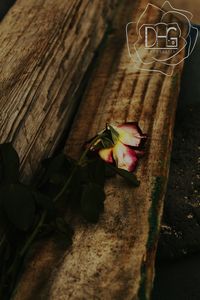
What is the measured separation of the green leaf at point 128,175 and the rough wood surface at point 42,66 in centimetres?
32

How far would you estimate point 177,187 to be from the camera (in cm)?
196

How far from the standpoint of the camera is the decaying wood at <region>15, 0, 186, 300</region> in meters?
1.33

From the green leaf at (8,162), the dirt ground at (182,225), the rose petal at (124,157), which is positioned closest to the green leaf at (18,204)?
the green leaf at (8,162)

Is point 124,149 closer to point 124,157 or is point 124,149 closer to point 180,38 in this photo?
point 124,157

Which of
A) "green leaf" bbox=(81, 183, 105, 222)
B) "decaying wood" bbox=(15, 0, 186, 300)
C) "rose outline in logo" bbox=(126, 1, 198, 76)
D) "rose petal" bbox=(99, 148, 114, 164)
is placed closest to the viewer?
"decaying wood" bbox=(15, 0, 186, 300)

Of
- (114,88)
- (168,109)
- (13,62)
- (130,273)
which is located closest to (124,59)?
(114,88)

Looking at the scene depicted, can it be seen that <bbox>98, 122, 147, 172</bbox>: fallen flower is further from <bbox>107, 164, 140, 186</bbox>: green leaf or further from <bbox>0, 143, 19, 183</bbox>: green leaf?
<bbox>0, 143, 19, 183</bbox>: green leaf

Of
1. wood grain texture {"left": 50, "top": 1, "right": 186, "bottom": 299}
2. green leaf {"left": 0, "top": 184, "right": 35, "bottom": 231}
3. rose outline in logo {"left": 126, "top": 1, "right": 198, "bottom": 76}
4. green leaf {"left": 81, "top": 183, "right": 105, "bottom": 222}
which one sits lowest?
rose outline in logo {"left": 126, "top": 1, "right": 198, "bottom": 76}

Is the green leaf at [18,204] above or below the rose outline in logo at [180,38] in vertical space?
above

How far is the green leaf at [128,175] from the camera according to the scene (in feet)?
5.11

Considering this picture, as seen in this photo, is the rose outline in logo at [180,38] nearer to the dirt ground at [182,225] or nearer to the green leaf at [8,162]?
the dirt ground at [182,225]

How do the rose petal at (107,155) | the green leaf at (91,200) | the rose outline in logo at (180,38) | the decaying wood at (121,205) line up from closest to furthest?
1. the decaying wood at (121,205)
2. the green leaf at (91,200)
3. the rose petal at (107,155)
4. the rose outline in logo at (180,38)

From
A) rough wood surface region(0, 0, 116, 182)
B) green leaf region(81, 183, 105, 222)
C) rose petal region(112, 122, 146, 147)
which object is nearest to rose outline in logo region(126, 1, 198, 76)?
rough wood surface region(0, 0, 116, 182)

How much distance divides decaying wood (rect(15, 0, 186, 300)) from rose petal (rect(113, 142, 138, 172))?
42 mm
